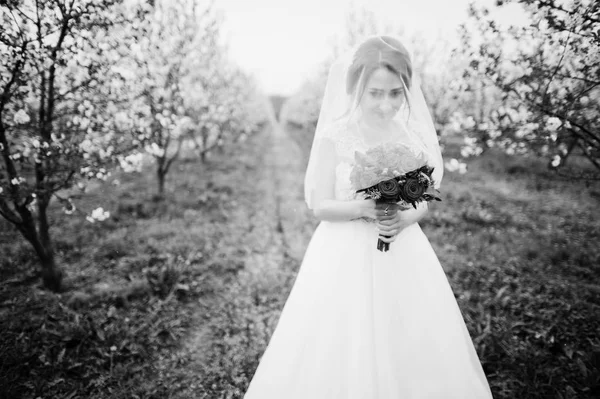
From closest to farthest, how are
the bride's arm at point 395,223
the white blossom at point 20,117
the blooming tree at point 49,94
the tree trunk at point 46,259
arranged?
the bride's arm at point 395,223 → the blooming tree at point 49,94 → the white blossom at point 20,117 → the tree trunk at point 46,259

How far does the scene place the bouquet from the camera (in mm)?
1876

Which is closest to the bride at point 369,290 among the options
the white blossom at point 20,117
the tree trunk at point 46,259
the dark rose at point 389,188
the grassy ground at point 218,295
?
the dark rose at point 389,188

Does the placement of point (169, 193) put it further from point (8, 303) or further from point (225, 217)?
point (8, 303)

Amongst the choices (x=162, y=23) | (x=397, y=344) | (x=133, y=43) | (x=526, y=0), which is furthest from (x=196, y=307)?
(x=162, y=23)

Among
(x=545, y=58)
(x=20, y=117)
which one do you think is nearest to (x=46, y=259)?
(x=20, y=117)

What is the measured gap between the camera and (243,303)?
4.95 meters

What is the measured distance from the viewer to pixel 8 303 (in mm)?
4234

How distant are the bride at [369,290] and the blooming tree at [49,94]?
3004 mm

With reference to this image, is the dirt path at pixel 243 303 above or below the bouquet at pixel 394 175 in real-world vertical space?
below

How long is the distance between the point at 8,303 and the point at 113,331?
1.77 meters

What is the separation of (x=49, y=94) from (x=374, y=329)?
4.57 m

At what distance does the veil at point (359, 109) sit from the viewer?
2234 millimetres

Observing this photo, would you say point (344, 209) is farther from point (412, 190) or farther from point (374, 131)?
point (374, 131)

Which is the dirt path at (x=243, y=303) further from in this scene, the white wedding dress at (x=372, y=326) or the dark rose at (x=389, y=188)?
the dark rose at (x=389, y=188)
